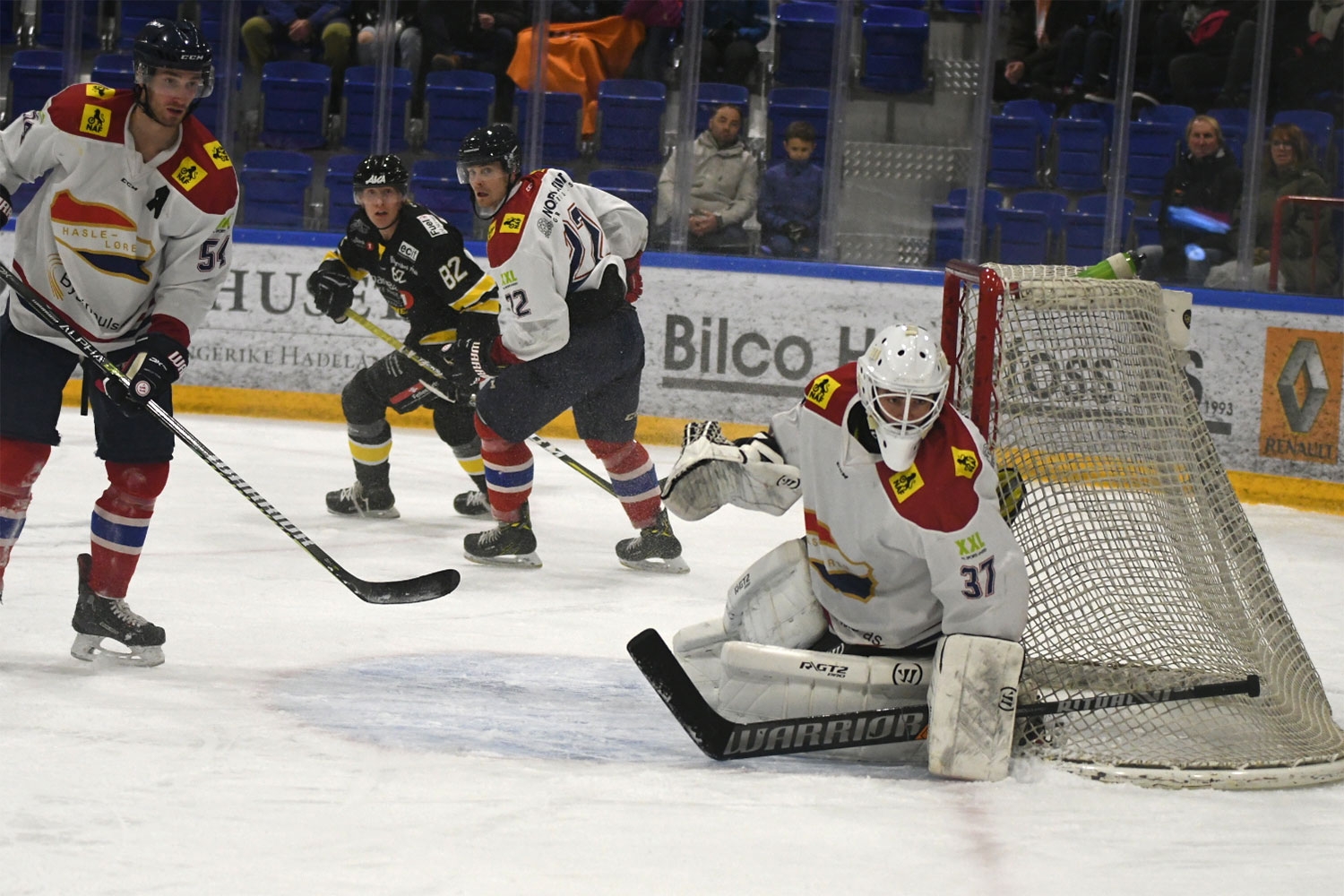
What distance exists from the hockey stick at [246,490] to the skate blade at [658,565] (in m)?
1.22

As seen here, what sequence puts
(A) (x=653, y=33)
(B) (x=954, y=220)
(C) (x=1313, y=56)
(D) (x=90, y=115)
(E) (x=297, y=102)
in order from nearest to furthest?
(D) (x=90, y=115)
(C) (x=1313, y=56)
(B) (x=954, y=220)
(A) (x=653, y=33)
(E) (x=297, y=102)

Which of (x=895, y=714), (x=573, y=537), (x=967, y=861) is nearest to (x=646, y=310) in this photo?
(x=573, y=537)

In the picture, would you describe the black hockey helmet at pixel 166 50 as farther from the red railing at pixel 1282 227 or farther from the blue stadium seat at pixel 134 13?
the blue stadium seat at pixel 134 13

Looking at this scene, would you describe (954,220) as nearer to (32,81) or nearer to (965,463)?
(965,463)

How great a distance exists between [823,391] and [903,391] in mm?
299

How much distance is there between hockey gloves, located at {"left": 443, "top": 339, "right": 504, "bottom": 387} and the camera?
→ 455 cm

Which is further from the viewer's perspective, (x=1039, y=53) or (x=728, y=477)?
(x=1039, y=53)

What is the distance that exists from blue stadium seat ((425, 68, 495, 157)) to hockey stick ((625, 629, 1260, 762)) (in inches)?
198

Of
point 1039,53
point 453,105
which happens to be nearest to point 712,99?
point 453,105

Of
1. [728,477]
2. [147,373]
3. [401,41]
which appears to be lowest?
[728,477]

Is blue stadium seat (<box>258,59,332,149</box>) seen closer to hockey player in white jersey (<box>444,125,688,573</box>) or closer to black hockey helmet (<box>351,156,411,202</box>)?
black hockey helmet (<box>351,156,411,202</box>)

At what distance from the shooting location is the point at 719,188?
6.82 metres

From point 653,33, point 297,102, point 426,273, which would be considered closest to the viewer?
point 426,273

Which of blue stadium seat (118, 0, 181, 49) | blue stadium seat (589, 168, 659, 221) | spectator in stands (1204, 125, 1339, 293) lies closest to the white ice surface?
spectator in stands (1204, 125, 1339, 293)
